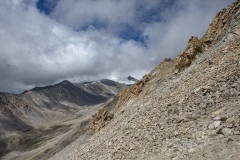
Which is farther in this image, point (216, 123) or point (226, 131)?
point (216, 123)

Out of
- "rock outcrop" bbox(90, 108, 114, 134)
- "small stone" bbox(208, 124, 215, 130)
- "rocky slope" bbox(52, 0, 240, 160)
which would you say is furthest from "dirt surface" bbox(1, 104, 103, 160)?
"small stone" bbox(208, 124, 215, 130)

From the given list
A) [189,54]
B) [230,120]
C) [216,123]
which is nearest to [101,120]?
[189,54]

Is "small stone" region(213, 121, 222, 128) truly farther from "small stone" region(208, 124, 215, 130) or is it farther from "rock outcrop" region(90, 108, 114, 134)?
"rock outcrop" region(90, 108, 114, 134)

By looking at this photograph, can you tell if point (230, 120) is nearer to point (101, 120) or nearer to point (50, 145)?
point (101, 120)

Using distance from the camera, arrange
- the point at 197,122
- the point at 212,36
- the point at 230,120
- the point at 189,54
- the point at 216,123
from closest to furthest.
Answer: the point at 230,120 < the point at 216,123 < the point at 197,122 < the point at 189,54 < the point at 212,36

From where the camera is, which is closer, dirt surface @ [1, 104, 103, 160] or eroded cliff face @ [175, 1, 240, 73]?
eroded cliff face @ [175, 1, 240, 73]

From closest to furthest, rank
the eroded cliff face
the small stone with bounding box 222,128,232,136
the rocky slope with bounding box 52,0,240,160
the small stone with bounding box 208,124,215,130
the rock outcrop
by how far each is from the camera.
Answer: the small stone with bounding box 222,128,232,136
the rocky slope with bounding box 52,0,240,160
the small stone with bounding box 208,124,215,130
the eroded cliff face
the rock outcrop

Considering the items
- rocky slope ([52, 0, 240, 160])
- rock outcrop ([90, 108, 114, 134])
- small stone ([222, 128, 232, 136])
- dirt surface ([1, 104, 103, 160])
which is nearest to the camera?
small stone ([222, 128, 232, 136])

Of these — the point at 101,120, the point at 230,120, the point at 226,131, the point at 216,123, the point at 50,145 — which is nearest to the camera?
the point at 226,131

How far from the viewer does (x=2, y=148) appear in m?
166

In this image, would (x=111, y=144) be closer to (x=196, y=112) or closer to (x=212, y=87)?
(x=196, y=112)

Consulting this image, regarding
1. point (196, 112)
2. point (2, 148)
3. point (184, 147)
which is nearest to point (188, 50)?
point (196, 112)

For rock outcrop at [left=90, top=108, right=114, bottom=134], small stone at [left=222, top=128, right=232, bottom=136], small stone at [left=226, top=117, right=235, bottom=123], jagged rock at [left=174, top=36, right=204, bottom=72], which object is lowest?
small stone at [left=222, top=128, right=232, bottom=136]

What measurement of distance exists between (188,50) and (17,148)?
167241 mm
